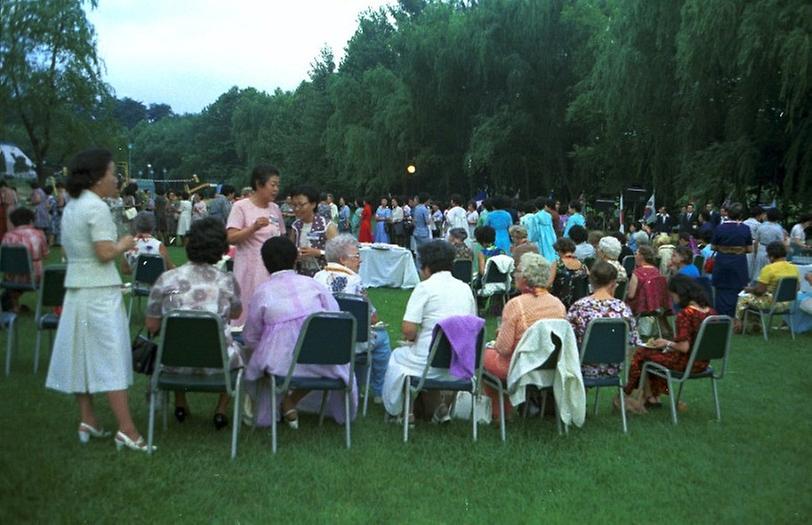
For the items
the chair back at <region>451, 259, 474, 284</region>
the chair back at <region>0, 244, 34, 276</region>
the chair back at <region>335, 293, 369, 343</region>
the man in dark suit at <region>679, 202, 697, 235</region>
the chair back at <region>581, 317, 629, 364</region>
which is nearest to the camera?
the chair back at <region>581, 317, 629, 364</region>

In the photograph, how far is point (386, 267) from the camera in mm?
17062

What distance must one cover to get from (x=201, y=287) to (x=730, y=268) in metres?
8.97

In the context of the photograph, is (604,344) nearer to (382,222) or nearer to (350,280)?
(350,280)

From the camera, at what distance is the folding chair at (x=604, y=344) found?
6.67m

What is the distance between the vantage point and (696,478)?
225 inches

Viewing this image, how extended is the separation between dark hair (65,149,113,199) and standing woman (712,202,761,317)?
9.60 meters

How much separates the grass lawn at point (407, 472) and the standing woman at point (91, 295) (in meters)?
0.46

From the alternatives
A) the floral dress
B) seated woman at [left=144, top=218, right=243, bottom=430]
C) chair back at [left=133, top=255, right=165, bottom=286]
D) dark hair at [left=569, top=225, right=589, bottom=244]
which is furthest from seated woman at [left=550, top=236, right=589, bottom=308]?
seated woman at [left=144, top=218, right=243, bottom=430]

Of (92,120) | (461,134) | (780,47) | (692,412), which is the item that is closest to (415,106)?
(461,134)

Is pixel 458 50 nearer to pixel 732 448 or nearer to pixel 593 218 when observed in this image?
pixel 593 218

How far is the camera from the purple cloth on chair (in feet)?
20.6

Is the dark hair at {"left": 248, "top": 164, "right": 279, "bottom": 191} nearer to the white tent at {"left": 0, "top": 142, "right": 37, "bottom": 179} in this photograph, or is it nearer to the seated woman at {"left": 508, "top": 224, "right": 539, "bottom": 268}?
the seated woman at {"left": 508, "top": 224, "right": 539, "bottom": 268}

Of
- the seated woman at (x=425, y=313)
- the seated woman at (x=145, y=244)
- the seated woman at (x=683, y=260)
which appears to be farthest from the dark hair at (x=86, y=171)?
the seated woman at (x=683, y=260)

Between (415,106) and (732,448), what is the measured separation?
3643 cm
